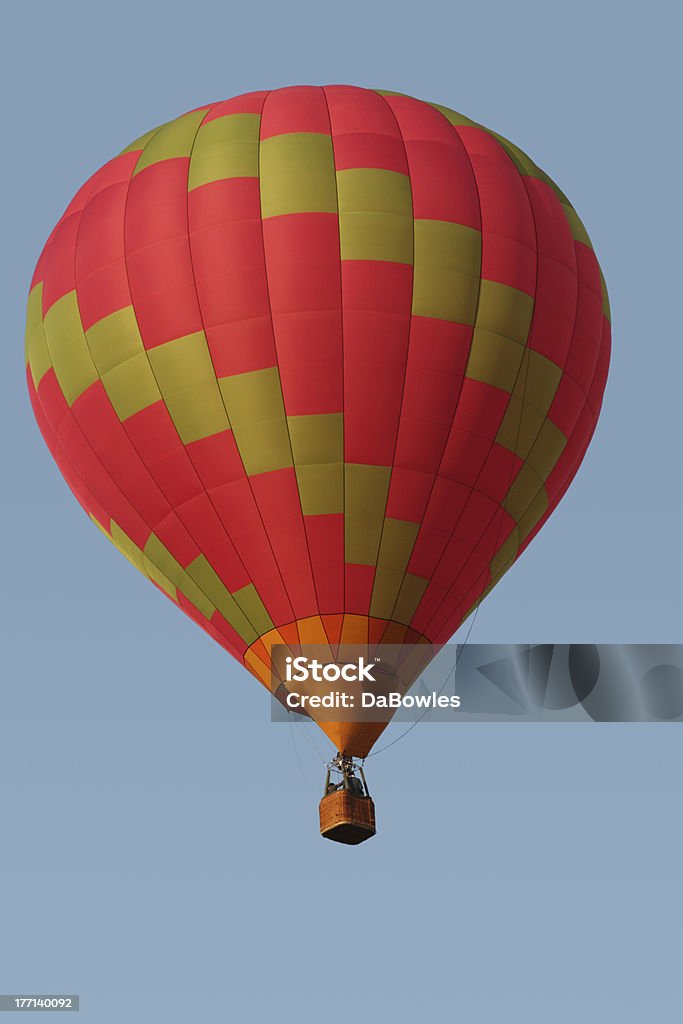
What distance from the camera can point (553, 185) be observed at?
807 inches

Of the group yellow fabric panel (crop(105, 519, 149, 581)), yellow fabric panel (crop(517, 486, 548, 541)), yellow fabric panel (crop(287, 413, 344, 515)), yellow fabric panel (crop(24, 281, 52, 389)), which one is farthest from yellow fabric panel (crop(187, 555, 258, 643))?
yellow fabric panel (crop(517, 486, 548, 541))

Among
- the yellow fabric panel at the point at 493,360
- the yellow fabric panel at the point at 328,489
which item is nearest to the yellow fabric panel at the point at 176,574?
the yellow fabric panel at the point at 328,489

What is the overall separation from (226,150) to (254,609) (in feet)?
14.8

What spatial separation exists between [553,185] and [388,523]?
4.66m

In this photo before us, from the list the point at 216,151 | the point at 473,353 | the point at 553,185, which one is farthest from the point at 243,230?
the point at 553,185

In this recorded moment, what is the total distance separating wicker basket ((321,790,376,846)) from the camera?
17516mm

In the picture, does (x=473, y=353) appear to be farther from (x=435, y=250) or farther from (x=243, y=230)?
(x=243, y=230)

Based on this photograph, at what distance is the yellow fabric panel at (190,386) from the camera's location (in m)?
18.1

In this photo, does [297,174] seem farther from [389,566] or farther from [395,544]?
[389,566]

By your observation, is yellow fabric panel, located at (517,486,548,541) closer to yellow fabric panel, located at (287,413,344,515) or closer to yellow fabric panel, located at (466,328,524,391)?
yellow fabric panel, located at (466,328,524,391)

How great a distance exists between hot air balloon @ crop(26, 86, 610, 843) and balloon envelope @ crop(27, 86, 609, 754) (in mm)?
21

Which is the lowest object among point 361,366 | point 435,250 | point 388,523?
point 388,523

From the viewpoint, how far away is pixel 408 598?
1812 cm

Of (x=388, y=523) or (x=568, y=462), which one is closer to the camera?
(x=388, y=523)
